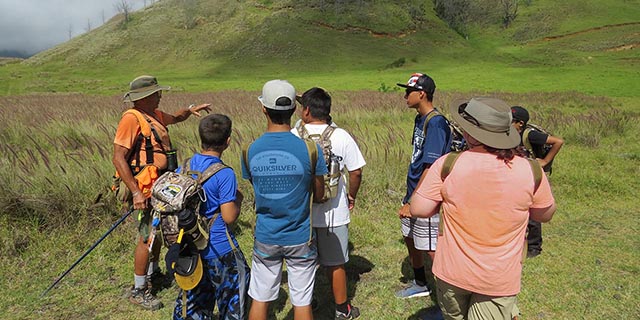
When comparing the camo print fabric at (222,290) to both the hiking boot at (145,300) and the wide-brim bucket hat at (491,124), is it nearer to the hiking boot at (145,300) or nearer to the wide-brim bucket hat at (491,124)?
the hiking boot at (145,300)

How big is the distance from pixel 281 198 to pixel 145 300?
1.93 m

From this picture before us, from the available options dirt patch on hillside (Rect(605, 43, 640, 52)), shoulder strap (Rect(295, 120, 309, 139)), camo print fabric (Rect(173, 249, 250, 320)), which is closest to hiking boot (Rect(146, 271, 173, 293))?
camo print fabric (Rect(173, 249, 250, 320))

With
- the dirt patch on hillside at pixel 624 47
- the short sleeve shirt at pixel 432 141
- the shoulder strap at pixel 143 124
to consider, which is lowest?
the dirt patch on hillside at pixel 624 47

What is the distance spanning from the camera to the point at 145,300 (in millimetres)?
3463

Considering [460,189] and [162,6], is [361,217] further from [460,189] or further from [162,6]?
[162,6]

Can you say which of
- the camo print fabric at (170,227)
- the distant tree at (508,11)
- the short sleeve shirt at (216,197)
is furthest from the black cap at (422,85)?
the distant tree at (508,11)

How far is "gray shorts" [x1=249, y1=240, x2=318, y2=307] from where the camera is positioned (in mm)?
2650

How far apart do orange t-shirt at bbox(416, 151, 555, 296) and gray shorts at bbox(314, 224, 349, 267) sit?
102 centimetres

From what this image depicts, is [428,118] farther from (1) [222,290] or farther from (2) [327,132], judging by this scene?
(1) [222,290]

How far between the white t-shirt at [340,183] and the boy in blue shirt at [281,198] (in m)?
0.32

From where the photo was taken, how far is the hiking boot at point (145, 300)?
11.3 ft

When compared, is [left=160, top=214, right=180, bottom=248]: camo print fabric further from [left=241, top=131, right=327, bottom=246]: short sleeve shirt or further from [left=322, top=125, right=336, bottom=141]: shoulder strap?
[left=322, top=125, right=336, bottom=141]: shoulder strap

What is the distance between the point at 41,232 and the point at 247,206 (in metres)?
2.44

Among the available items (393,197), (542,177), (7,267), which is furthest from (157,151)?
(393,197)
